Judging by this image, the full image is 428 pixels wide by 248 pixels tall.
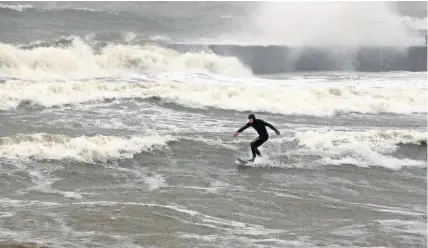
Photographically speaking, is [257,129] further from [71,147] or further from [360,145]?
[71,147]

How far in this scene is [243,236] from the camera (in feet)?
29.8

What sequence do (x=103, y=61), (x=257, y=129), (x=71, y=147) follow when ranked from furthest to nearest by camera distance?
(x=103, y=61)
(x=257, y=129)
(x=71, y=147)

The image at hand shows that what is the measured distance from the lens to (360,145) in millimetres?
15570

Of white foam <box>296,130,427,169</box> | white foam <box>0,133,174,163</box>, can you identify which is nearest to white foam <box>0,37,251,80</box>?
white foam <box>0,133,174,163</box>

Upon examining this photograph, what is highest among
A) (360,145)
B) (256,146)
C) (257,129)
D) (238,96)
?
(238,96)

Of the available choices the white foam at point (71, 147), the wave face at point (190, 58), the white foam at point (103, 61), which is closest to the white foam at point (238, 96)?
the white foam at point (103, 61)

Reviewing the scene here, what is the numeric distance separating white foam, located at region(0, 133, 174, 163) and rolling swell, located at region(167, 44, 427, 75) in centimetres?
1929

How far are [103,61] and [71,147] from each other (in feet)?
50.2

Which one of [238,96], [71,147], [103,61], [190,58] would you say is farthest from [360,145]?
[190,58]

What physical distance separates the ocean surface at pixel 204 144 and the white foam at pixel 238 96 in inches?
2.9

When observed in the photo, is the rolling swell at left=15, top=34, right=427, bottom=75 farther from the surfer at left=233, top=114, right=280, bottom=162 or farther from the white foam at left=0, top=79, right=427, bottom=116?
the surfer at left=233, top=114, right=280, bottom=162

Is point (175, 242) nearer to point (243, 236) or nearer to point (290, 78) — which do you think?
point (243, 236)

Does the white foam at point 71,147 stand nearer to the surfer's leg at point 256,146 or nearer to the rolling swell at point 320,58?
the surfer's leg at point 256,146

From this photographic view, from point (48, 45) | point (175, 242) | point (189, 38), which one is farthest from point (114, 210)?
point (189, 38)
